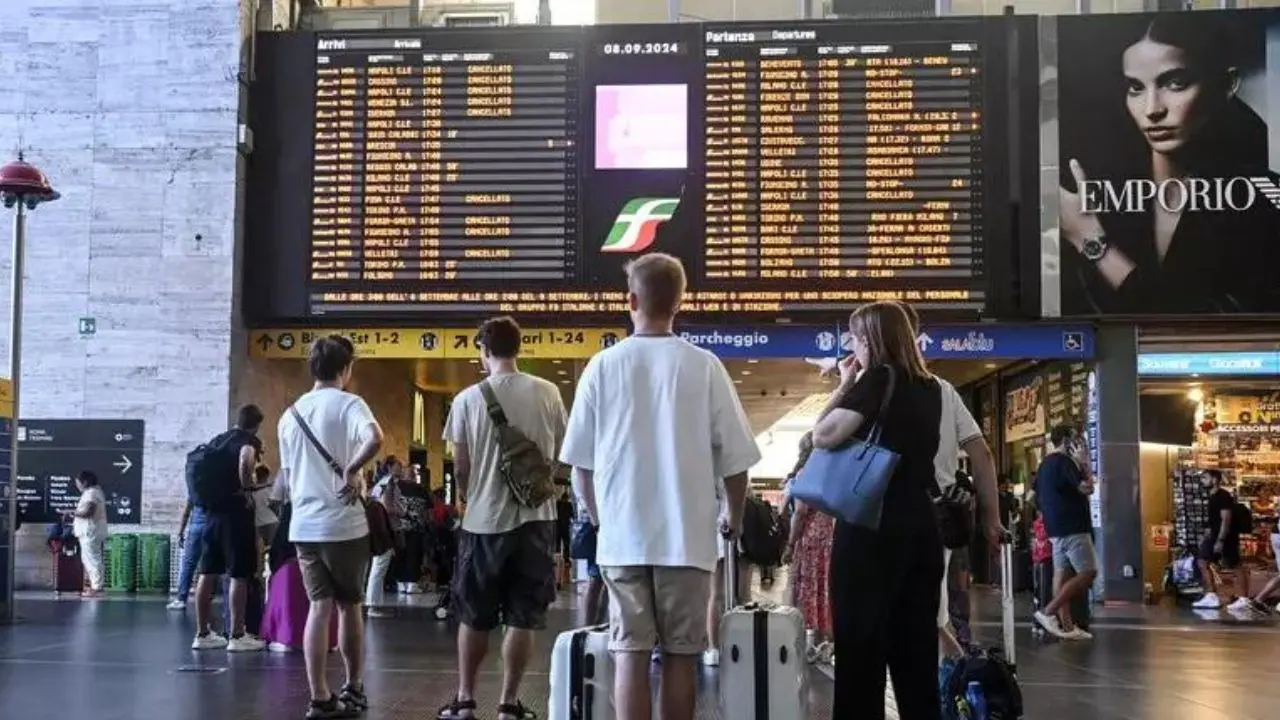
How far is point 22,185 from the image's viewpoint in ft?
35.4

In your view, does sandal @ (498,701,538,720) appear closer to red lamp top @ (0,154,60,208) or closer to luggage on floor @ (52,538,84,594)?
red lamp top @ (0,154,60,208)

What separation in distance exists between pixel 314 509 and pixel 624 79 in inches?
336

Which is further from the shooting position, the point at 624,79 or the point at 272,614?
the point at 624,79

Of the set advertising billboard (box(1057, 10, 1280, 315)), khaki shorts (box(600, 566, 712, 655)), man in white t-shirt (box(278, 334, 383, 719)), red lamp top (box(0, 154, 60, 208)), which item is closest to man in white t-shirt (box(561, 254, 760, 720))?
khaki shorts (box(600, 566, 712, 655))

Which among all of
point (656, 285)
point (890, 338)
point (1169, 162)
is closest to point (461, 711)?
point (656, 285)

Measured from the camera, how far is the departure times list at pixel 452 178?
537 inches

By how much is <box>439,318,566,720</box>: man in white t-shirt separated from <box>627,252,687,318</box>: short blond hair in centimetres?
175

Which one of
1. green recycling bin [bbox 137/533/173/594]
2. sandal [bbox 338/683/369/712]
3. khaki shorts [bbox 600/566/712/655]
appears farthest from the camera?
green recycling bin [bbox 137/533/173/594]

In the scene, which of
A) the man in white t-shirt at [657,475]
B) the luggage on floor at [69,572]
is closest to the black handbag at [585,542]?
the man in white t-shirt at [657,475]

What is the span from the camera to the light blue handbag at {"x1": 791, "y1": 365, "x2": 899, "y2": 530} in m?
4.19

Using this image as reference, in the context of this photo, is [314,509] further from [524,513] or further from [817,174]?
[817,174]

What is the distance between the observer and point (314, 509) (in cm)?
614

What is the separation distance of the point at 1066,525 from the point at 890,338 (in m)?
6.84

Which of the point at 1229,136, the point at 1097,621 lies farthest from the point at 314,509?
the point at 1229,136
